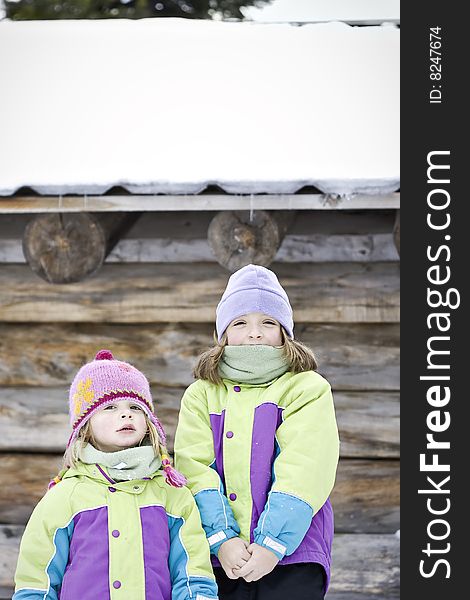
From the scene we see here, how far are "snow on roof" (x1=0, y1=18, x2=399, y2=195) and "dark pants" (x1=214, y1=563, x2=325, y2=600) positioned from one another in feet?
5.06

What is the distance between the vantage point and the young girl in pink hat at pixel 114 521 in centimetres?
258

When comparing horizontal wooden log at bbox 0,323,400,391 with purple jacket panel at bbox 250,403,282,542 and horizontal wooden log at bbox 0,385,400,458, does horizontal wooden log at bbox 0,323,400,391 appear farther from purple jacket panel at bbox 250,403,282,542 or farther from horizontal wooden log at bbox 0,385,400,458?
purple jacket panel at bbox 250,403,282,542

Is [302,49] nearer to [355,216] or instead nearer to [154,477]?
[355,216]

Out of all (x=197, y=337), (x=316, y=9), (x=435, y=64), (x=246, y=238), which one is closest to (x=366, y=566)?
(x=197, y=337)

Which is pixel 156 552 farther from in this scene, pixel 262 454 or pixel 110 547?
pixel 262 454

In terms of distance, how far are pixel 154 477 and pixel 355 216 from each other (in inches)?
86.7

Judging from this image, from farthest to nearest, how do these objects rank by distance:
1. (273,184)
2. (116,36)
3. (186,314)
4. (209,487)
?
(116,36) → (186,314) → (273,184) → (209,487)

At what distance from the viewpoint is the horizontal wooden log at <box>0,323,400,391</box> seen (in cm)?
455

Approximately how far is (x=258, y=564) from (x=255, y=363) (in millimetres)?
610

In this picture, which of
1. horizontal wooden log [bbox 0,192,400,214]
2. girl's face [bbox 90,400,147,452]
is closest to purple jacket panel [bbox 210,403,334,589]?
girl's face [bbox 90,400,147,452]

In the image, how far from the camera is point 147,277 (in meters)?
4.56

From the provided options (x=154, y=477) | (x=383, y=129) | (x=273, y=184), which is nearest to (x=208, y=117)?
(x=383, y=129)

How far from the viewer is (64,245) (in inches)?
151

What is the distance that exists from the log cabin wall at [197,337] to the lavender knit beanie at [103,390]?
1.66 meters
